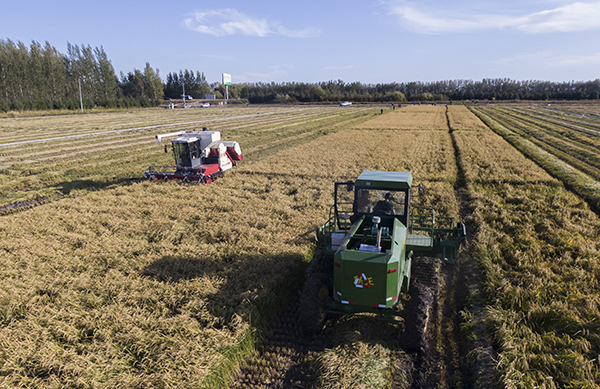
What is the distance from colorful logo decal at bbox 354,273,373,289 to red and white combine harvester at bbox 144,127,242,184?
13469 mm

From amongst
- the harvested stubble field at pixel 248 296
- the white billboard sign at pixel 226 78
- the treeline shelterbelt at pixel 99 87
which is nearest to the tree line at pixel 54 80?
the treeline shelterbelt at pixel 99 87

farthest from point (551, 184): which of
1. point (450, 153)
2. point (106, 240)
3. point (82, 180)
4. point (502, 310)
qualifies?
point (82, 180)

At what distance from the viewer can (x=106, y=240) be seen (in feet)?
32.1

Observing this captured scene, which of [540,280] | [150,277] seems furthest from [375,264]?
[150,277]

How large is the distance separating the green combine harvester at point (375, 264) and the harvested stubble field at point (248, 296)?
2.24ft

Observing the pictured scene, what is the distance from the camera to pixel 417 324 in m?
5.67

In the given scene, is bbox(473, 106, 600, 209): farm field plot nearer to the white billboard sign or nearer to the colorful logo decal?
the colorful logo decal

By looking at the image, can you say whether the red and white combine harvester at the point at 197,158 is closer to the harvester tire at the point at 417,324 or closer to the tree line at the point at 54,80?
the harvester tire at the point at 417,324

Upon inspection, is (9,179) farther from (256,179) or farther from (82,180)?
(256,179)

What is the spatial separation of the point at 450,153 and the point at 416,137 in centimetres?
912

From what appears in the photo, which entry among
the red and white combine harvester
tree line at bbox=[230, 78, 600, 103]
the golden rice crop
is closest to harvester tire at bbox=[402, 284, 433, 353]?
the red and white combine harvester

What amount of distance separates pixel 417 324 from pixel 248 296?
11.1ft

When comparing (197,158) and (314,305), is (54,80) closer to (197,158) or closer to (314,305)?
(197,158)

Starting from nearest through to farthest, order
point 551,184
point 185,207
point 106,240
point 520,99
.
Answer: point 106,240 → point 185,207 → point 551,184 → point 520,99
